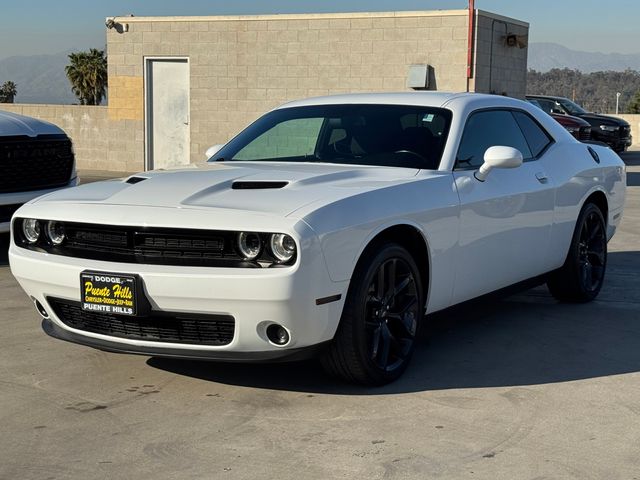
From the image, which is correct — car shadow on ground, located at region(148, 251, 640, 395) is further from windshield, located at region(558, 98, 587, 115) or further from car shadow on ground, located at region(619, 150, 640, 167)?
windshield, located at region(558, 98, 587, 115)

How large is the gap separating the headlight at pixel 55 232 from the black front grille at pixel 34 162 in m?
3.75

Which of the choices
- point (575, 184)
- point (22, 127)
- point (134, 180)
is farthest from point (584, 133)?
point (134, 180)

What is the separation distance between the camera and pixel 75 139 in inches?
861

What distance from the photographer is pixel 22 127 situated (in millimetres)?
8867

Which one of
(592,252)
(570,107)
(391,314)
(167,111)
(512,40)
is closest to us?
(391,314)

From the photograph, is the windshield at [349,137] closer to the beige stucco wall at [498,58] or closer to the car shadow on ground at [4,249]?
the car shadow on ground at [4,249]

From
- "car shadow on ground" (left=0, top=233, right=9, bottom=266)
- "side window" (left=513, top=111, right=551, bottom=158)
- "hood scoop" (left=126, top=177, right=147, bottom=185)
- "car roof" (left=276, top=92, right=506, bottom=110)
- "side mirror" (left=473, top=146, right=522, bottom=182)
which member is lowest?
"car shadow on ground" (left=0, top=233, right=9, bottom=266)

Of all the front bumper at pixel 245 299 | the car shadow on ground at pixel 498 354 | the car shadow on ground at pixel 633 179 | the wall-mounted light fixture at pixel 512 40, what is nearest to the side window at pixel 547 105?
the car shadow on ground at pixel 633 179

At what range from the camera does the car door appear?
5543 mm

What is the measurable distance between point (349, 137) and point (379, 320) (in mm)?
1404

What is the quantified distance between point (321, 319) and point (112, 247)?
1052 mm

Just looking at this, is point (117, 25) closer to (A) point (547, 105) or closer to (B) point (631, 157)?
(A) point (547, 105)

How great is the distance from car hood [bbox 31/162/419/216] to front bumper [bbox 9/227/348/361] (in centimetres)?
30

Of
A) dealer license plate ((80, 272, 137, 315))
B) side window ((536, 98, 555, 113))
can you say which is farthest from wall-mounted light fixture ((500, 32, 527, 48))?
dealer license plate ((80, 272, 137, 315))
